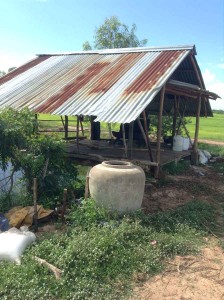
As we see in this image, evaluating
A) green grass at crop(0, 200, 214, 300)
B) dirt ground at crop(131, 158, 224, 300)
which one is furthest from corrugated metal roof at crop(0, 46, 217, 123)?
dirt ground at crop(131, 158, 224, 300)

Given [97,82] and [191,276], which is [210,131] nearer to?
[97,82]

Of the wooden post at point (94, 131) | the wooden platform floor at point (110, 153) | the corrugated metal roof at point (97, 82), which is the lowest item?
the wooden platform floor at point (110, 153)

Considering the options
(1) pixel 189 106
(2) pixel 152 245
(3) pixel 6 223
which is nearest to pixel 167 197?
(2) pixel 152 245

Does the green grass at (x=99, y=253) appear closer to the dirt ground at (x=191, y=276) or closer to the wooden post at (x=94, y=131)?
the dirt ground at (x=191, y=276)

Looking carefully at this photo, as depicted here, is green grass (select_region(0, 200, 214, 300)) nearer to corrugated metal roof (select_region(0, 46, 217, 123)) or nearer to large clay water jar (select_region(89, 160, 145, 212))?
large clay water jar (select_region(89, 160, 145, 212))

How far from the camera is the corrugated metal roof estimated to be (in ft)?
28.4

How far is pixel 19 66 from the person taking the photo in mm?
15117

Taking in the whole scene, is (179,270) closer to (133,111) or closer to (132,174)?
(132,174)

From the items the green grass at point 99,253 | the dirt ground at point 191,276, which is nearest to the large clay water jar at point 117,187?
the green grass at point 99,253

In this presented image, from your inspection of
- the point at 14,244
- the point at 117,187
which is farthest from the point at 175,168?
the point at 14,244

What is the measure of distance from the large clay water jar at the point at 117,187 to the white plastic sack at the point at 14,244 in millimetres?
1730

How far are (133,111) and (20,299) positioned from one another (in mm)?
5048

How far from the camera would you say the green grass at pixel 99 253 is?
169 inches

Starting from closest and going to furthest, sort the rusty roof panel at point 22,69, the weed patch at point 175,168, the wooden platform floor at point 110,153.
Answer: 1. the wooden platform floor at point 110,153
2. the weed patch at point 175,168
3. the rusty roof panel at point 22,69
